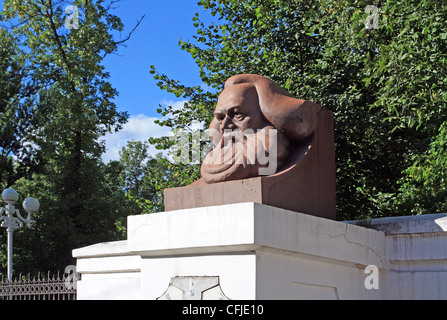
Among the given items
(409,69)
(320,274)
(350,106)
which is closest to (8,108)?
(350,106)

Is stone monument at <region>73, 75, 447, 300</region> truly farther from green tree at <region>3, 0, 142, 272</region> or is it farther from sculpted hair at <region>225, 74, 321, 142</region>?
green tree at <region>3, 0, 142, 272</region>

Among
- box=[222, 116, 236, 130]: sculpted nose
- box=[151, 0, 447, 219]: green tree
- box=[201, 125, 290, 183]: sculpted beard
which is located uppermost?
box=[151, 0, 447, 219]: green tree

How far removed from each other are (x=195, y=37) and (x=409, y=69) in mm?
5488

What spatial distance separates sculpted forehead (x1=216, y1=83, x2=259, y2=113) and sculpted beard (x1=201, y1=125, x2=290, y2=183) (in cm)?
21

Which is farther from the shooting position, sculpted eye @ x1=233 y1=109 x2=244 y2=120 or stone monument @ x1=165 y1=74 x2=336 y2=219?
sculpted eye @ x1=233 y1=109 x2=244 y2=120

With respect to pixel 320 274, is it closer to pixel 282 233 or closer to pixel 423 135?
pixel 282 233

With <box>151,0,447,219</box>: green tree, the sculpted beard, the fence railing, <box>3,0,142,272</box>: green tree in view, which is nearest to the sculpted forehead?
the sculpted beard

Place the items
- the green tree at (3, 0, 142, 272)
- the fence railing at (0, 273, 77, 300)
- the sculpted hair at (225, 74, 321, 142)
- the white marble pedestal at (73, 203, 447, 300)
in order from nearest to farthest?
the white marble pedestal at (73, 203, 447, 300) < the sculpted hair at (225, 74, 321, 142) < the fence railing at (0, 273, 77, 300) < the green tree at (3, 0, 142, 272)

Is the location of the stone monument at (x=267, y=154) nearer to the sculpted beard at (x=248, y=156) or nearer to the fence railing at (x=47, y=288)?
the sculpted beard at (x=248, y=156)

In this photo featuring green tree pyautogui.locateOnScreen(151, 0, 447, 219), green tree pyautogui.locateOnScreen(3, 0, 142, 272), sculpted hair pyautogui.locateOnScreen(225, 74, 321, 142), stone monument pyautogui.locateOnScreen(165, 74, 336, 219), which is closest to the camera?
stone monument pyautogui.locateOnScreen(165, 74, 336, 219)

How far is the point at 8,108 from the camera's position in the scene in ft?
64.4

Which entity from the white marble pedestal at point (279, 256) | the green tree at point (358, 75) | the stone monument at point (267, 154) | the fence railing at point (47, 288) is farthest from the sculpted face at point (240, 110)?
the green tree at point (358, 75)

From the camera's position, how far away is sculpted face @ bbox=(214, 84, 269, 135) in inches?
188

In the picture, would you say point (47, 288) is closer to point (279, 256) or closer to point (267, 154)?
point (267, 154)
